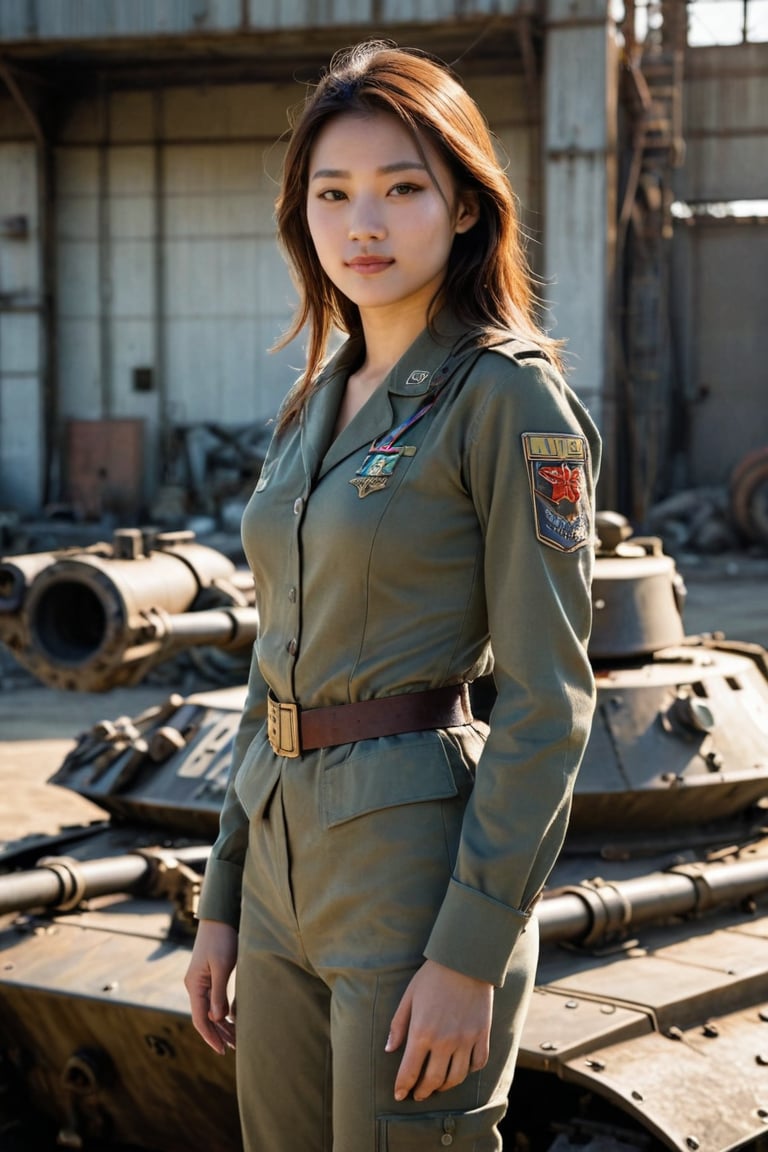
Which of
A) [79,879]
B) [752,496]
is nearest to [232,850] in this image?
[79,879]

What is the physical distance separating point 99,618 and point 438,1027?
319cm

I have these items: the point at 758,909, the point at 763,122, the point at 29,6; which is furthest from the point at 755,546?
the point at 758,909

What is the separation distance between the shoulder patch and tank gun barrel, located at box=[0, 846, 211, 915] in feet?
9.19

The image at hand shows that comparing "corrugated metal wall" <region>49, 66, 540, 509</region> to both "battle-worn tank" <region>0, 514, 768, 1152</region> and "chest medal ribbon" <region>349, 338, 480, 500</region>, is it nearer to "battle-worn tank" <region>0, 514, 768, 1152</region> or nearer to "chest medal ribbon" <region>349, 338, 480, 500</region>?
"battle-worn tank" <region>0, 514, 768, 1152</region>

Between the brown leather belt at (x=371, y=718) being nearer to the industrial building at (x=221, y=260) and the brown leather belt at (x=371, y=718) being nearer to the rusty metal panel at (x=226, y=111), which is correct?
the industrial building at (x=221, y=260)

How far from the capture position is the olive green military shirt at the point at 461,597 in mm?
2088

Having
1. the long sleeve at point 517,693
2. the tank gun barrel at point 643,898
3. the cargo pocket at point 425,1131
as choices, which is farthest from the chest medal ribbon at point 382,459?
the tank gun barrel at point 643,898

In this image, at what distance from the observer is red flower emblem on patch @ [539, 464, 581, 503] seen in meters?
2.12

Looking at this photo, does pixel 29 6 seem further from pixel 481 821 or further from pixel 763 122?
pixel 481 821

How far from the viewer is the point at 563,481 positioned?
2.13 m

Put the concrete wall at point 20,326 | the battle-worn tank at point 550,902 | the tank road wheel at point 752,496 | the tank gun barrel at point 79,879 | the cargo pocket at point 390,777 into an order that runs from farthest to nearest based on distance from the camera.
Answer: the concrete wall at point 20,326
the tank road wheel at point 752,496
the tank gun barrel at point 79,879
the battle-worn tank at point 550,902
the cargo pocket at point 390,777

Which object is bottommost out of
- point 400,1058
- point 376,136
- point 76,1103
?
point 76,1103

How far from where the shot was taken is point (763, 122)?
64.5 feet

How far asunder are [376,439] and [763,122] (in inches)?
735
